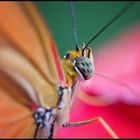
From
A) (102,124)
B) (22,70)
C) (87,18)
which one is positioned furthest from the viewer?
(87,18)

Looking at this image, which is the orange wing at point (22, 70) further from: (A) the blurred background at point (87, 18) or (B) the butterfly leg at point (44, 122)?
(A) the blurred background at point (87, 18)

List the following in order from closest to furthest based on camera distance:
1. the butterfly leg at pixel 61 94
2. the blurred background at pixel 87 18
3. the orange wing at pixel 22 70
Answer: the orange wing at pixel 22 70 → the butterfly leg at pixel 61 94 → the blurred background at pixel 87 18

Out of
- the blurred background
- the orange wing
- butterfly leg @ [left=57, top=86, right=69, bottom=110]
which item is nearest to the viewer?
the orange wing

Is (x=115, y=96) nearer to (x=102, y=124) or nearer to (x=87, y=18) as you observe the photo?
(x=102, y=124)

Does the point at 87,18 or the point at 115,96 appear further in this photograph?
the point at 87,18

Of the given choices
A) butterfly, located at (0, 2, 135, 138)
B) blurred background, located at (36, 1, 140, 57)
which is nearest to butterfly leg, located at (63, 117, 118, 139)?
butterfly, located at (0, 2, 135, 138)

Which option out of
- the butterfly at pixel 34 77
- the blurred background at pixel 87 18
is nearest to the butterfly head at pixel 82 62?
the butterfly at pixel 34 77

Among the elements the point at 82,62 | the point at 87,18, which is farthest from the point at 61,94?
the point at 87,18

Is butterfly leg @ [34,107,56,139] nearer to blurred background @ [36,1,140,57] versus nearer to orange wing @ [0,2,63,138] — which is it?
orange wing @ [0,2,63,138]
